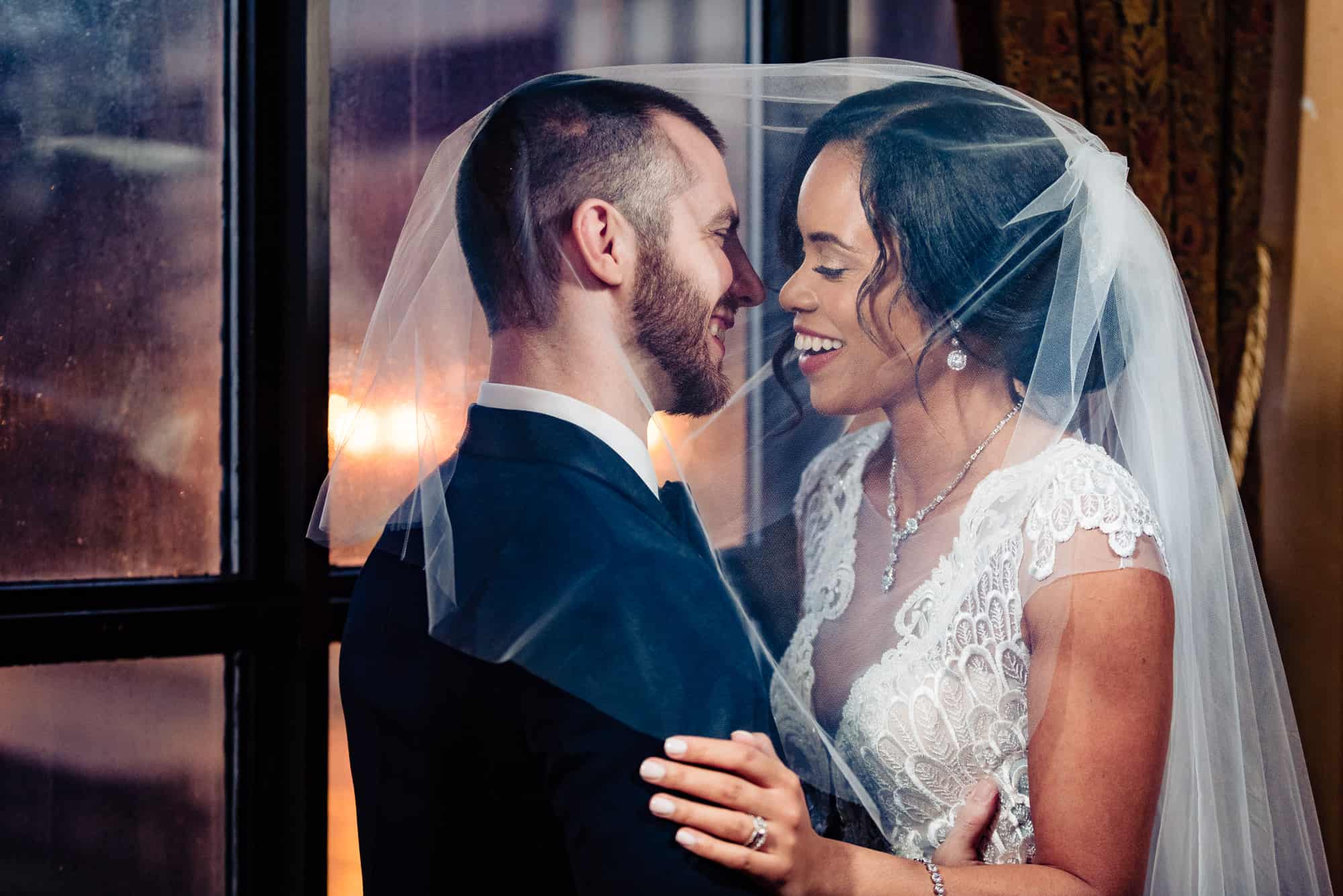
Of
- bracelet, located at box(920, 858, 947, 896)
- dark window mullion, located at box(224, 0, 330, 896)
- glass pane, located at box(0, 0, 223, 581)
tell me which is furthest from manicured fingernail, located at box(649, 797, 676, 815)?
glass pane, located at box(0, 0, 223, 581)

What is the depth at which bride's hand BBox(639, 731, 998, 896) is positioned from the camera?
2.62ft

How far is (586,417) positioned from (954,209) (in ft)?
1.29

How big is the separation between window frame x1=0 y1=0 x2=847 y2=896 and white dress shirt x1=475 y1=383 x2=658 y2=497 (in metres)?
0.73

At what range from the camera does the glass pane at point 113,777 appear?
1375 millimetres

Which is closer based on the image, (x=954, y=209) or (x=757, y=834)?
(x=757, y=834)

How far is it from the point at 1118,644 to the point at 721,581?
14.6 inches

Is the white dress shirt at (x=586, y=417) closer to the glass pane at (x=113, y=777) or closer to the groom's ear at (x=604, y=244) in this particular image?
the groom's ear at (x=604, y=244)

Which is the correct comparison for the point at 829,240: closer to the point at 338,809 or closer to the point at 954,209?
the point at 954,209

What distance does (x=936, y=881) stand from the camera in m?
0.95

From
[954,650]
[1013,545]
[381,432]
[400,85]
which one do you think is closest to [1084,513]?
[1013,545]

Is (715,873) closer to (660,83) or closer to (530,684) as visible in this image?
(530,684)

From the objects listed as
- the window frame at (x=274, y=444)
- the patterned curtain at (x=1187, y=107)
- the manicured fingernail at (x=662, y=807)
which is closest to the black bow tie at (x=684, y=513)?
the manicured fingernail at (x=662, y=807)

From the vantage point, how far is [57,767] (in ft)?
4.61

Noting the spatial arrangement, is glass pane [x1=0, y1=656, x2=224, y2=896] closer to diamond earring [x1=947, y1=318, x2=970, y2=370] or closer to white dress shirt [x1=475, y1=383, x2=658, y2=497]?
white dress shirt [x1=475, y1=383, x2=658, y2=497]
